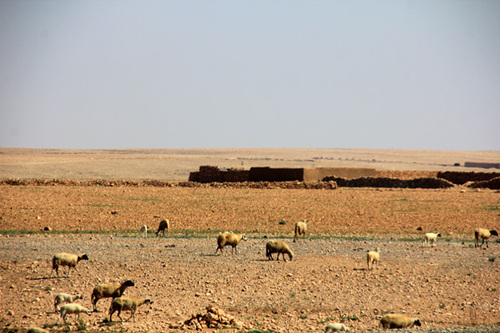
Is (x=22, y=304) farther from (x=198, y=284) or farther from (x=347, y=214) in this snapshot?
(x=347, y=214)

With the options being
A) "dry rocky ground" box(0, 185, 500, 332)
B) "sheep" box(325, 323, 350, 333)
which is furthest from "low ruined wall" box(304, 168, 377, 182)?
"sheep" box(325, 323, 350, 333)

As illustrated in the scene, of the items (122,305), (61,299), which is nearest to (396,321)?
(122,305)

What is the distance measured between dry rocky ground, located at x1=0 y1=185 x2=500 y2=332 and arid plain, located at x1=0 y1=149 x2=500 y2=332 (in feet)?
0.17

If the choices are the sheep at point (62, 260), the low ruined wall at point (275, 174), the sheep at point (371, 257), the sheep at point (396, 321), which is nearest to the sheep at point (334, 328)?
the sheep at point (396, 321)

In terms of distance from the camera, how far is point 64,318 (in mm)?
13008

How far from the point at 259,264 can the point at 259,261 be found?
1.90ft

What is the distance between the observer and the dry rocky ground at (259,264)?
48.1 feet

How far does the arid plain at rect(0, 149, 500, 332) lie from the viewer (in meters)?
14.8

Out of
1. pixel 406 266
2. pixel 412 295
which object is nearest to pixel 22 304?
pixel 412 295

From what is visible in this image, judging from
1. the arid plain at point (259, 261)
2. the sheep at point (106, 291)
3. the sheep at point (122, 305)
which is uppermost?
the sheep at point (106, 291)

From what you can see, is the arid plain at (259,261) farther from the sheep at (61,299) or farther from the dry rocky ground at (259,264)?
the sheep at (61,299)

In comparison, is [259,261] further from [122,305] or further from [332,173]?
[332,173]

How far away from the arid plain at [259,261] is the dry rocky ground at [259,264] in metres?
0.05

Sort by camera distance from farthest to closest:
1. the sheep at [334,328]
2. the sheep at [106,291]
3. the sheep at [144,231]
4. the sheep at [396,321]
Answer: the sheep at [144,231] < the sheep at [106,291] < the sheep at [396,321] < the sheep at [334,328]
